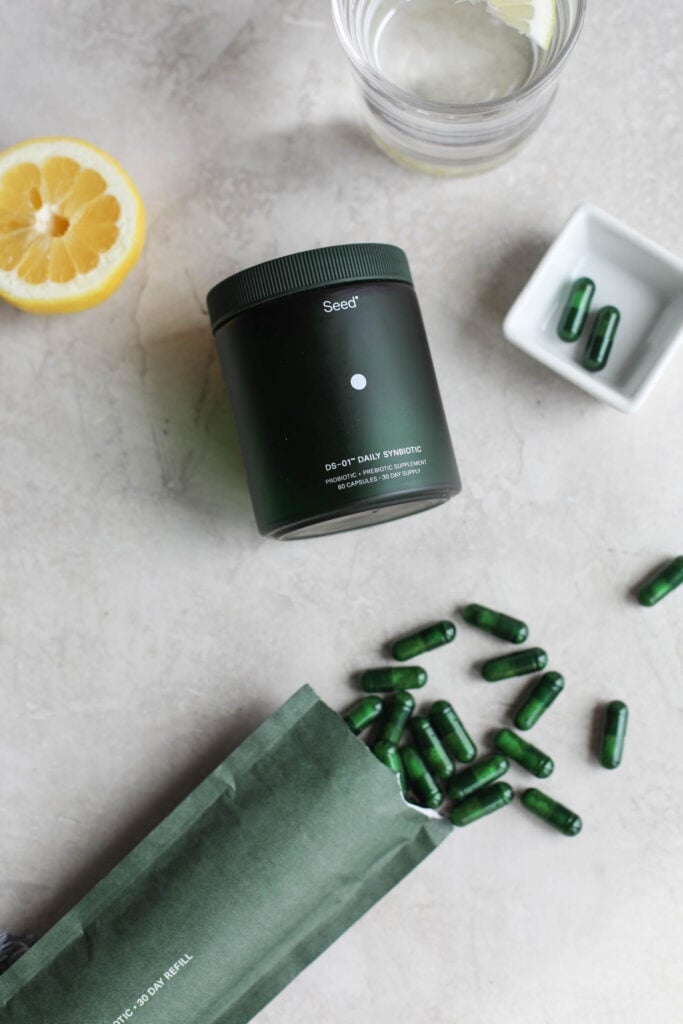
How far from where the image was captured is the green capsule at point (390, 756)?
34.5 inches

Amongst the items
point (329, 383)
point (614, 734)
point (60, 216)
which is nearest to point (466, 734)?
point (614, 734)

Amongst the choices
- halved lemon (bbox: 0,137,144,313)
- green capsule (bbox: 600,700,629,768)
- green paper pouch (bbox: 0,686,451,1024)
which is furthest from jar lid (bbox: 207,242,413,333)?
green capsule (bbox: 600,700,629,768)

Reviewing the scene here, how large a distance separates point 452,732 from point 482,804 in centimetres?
7

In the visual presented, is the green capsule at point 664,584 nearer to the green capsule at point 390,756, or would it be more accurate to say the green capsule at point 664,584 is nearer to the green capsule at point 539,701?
the green capsule at point 539,701

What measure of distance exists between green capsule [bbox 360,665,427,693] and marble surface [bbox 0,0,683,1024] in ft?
0.08

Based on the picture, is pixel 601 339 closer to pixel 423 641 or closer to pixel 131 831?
pixel 423 641

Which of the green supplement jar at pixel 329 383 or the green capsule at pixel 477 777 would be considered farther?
the green capsule at pixel 477 777

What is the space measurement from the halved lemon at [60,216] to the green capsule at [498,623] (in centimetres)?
46

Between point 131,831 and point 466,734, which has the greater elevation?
point 466,734

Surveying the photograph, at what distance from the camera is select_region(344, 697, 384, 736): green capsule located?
882mm

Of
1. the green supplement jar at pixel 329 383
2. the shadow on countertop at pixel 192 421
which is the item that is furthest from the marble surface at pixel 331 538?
the green supplement jar at pixel 329 383

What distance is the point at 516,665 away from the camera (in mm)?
892

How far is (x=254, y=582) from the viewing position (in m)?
0.91

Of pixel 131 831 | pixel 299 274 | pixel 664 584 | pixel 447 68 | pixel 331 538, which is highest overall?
pixel 447 68
